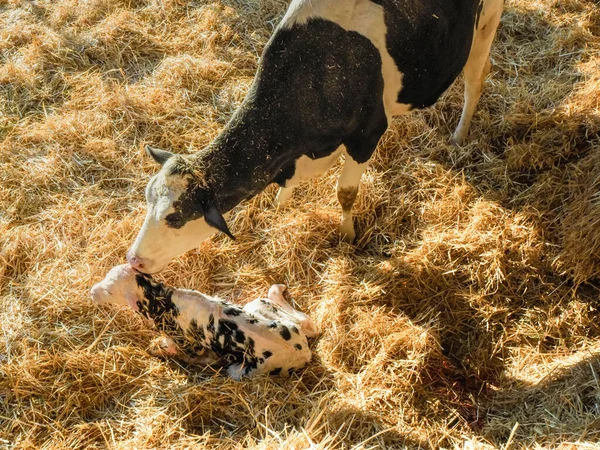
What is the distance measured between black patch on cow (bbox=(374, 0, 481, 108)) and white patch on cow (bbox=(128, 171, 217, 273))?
63.3 inches

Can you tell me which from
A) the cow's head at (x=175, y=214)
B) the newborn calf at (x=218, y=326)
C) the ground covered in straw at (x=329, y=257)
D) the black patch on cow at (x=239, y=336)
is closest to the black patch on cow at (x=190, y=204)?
the cow's head at (x=175, y=214)

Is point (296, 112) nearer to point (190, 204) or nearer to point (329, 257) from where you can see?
point (190, 204)

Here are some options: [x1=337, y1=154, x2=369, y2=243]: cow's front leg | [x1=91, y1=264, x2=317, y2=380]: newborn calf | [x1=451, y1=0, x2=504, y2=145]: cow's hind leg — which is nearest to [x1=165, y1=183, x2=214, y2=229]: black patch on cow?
[x1=91, y1=264, x2=317, y2=380]: newborn calf

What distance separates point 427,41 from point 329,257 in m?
1.69

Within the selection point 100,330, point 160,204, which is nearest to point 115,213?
point 100,330

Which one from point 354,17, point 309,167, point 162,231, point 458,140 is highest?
point 354,17

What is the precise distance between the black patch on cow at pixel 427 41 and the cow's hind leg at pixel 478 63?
0.29m

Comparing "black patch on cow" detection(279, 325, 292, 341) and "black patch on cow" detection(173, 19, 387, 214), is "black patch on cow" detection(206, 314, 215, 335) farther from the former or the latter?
"black patch on cow" detection(173, 19, 387, 214)

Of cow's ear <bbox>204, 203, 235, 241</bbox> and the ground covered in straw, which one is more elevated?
cow's ear <bbox>204, 203, 235, 241</bbox>

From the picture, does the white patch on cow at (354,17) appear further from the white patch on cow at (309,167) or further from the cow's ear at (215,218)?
the cow's ear at (215,218)

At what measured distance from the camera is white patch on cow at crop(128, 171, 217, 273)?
3236mm

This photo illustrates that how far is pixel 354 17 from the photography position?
3.38 meters

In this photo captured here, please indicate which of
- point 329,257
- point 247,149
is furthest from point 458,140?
point 247,149

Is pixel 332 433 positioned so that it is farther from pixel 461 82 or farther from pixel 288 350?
pixel 461 82
